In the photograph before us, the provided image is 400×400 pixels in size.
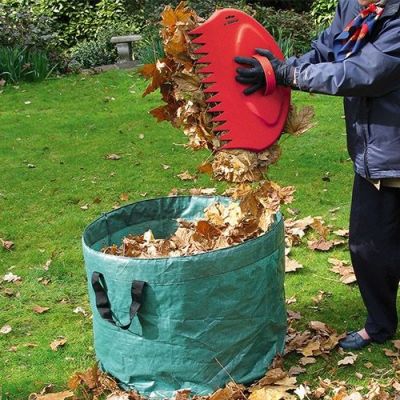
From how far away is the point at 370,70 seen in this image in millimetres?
2762

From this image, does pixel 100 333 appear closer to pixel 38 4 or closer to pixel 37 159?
pixel 37 159

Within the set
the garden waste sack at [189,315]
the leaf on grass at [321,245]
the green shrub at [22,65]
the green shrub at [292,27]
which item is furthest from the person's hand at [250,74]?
the green shrub at [22,65]

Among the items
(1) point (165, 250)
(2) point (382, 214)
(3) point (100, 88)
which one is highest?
(2) point (382, 214)

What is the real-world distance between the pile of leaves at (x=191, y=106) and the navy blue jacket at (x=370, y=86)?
12.2 inches

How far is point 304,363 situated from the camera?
3.34 m

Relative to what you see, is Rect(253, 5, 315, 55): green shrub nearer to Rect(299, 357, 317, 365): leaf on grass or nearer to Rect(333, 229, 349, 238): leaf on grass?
Rect(333, 229, 349, 238): leaf on grass

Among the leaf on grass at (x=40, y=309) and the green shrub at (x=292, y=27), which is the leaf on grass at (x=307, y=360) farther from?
the green shrub at (x=292, y=27)

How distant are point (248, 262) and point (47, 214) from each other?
9.69 ft

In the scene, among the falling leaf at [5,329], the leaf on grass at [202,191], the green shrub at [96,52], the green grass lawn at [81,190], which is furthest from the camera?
the green shrub at [96,52]

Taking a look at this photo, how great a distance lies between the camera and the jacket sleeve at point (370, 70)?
9.05 feet

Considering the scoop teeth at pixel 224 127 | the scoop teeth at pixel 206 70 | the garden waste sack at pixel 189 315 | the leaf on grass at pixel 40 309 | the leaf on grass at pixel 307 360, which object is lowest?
the leaf on grass at pixel 40 309

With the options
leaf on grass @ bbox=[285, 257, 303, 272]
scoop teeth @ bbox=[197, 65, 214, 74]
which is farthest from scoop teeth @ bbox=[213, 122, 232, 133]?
leaf on grass @ bbox=[285, 257, 303, 272]

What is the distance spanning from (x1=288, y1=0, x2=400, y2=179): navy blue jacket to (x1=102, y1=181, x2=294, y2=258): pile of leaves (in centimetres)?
40

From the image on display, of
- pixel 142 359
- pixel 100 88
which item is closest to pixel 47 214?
pixel 142 359
